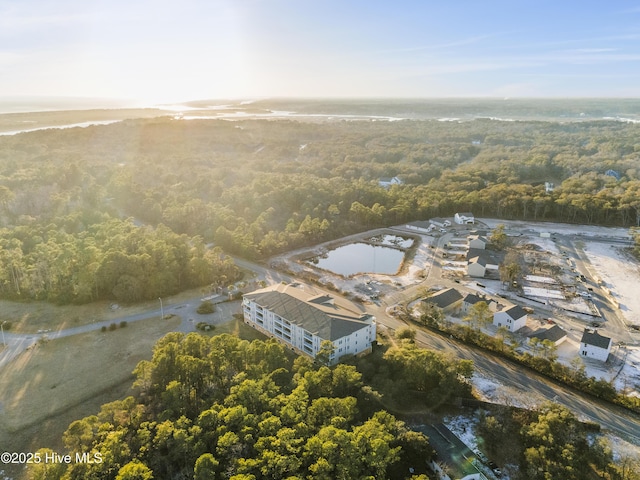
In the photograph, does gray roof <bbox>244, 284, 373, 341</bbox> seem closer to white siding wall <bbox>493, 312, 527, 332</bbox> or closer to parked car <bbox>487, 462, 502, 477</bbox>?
parked car <bbox>487, 462, 502, 477</bbox>

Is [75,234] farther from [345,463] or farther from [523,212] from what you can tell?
[523,212]

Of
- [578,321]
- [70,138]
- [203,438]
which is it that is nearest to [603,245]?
[578,321]

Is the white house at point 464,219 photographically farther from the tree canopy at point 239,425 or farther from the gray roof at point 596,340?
the tree canopy at point 239,425

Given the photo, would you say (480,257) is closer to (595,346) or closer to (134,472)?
(595,346)

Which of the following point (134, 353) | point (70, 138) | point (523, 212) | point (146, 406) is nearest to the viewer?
point (146, 406)

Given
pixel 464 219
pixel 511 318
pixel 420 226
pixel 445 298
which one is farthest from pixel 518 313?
pixel 464 219

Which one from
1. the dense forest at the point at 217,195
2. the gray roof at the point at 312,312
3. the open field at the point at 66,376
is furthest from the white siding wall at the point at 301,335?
the dense forest at the point at 217,195
